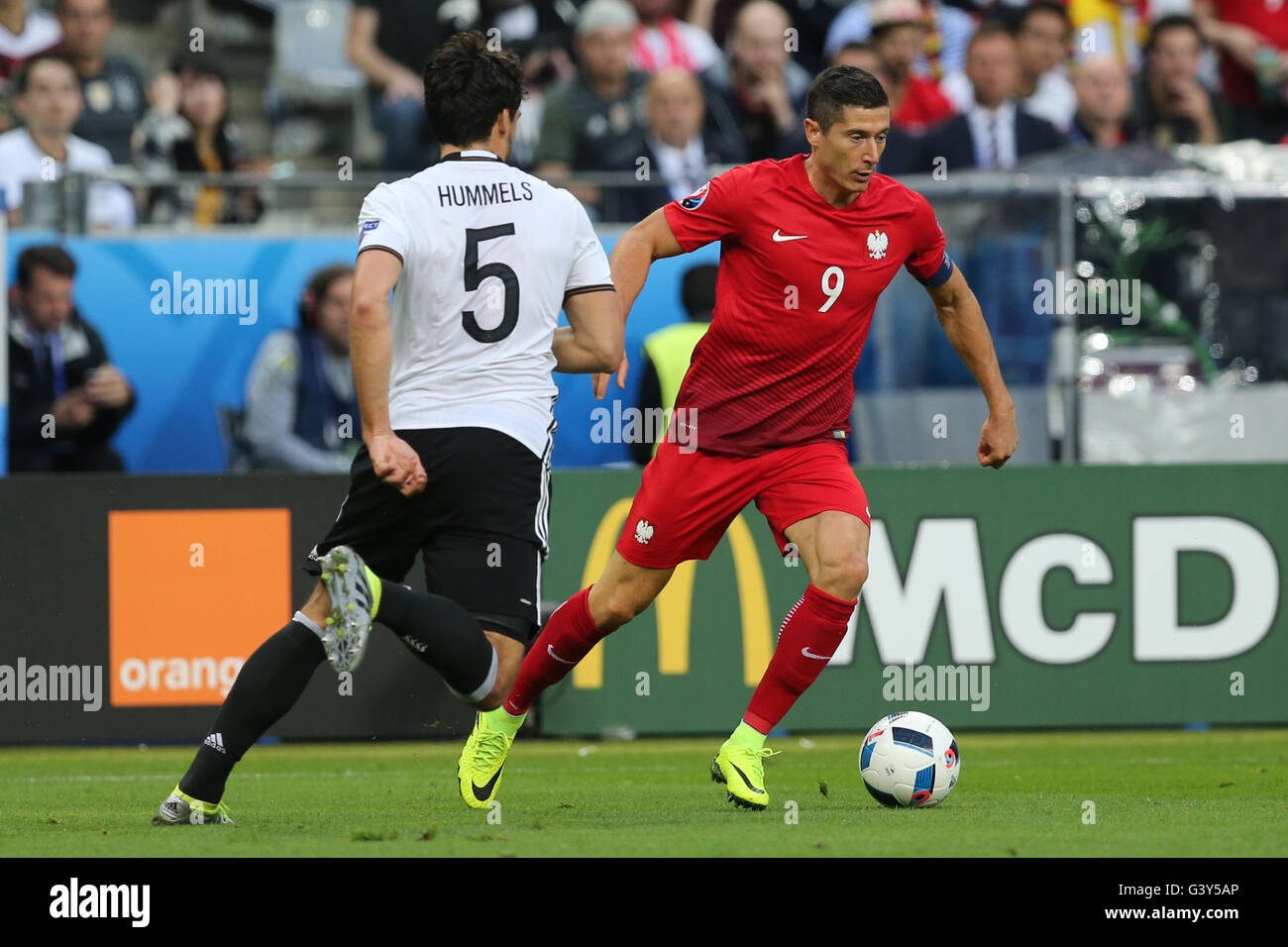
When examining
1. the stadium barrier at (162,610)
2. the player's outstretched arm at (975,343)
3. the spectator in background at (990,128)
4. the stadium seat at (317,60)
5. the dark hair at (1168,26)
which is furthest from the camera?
the stadium seat at (317,60)

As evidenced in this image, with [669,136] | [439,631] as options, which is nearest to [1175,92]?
[669,136]

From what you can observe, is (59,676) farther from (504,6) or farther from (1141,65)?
(1141,65)

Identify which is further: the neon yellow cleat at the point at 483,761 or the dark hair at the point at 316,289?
the dark hair at the point at 316,289

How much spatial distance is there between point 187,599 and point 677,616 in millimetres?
2511

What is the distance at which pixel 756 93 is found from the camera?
44.6 ft

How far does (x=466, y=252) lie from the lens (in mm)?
5852

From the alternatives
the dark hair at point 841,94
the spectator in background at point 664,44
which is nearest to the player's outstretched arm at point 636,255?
the dark hair at point 841,94

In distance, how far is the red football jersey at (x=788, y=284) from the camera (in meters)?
6.96

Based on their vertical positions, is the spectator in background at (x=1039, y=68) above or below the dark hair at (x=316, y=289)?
above

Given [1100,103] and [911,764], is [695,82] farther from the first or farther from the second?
[911,764]

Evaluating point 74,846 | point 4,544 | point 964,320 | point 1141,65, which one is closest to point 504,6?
point 1141,65

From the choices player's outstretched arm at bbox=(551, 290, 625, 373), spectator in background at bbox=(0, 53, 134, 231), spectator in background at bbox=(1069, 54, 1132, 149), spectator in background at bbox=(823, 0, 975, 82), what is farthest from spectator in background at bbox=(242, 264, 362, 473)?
spectator in background at bbox=(1069, 54, 1132, 149)

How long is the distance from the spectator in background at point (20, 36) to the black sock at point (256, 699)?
911cm

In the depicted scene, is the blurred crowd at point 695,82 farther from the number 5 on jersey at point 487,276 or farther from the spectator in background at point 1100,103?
the number 5 on jersey at point 487,276
